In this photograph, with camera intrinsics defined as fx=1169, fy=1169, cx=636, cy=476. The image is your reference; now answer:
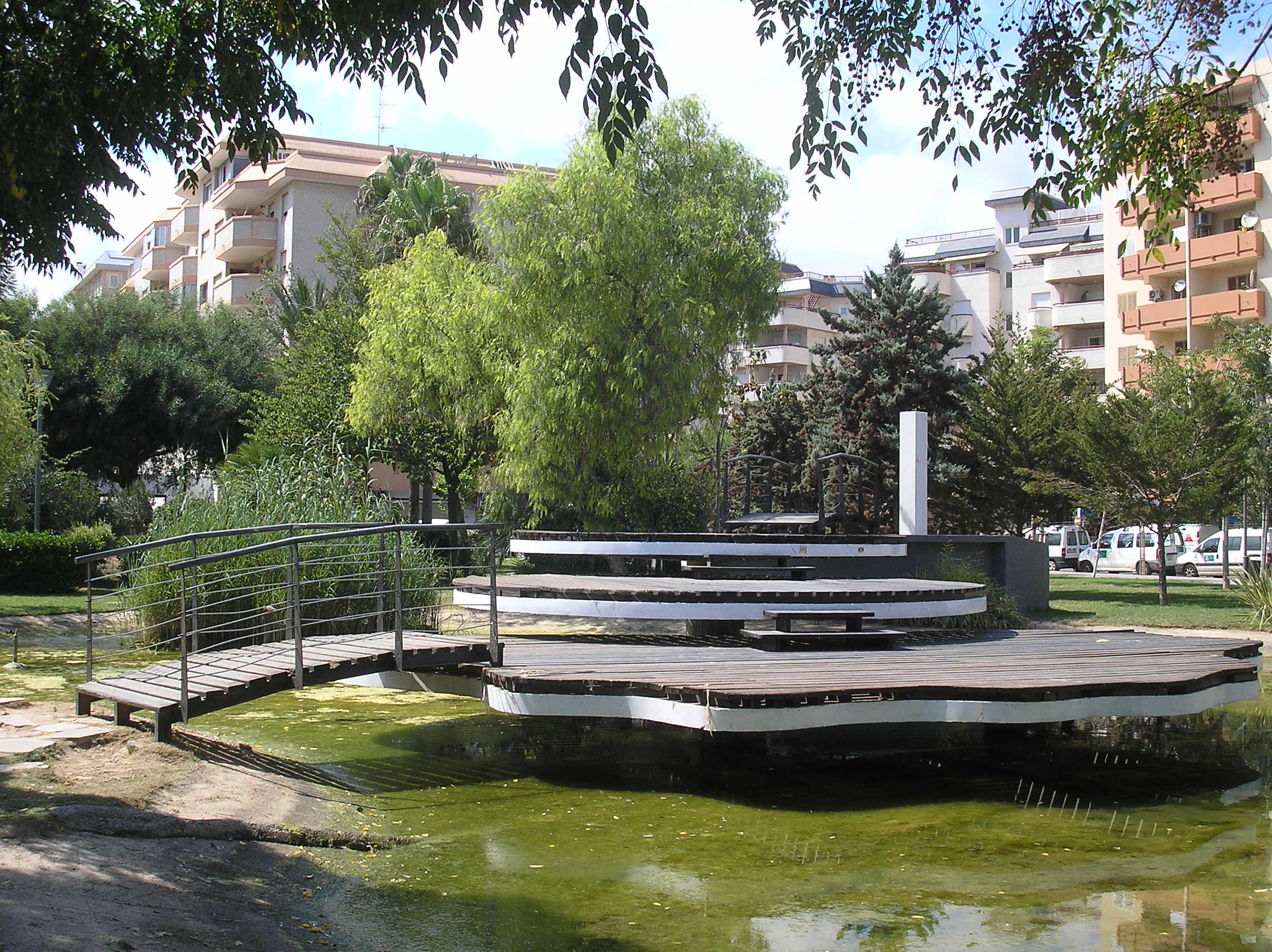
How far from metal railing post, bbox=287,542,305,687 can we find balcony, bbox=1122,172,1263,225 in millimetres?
39067

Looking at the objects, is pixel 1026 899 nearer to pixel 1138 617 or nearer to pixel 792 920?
pixel 792 920

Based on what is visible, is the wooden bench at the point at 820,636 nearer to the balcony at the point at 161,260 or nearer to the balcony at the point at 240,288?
the balcony at the point at 240,288

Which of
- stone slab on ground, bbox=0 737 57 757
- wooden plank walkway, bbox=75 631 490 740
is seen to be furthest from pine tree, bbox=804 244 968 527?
stone slab on ground, bbox=0 737 57 757

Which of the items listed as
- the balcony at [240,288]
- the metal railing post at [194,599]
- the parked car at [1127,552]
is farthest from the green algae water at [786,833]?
the balcony at [240,288]

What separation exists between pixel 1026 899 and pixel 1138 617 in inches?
642

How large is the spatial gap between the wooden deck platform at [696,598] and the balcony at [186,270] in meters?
55.9

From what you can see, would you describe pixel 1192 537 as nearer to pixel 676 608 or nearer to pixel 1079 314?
pixel 1079 314

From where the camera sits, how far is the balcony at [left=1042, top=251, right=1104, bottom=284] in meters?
59.3

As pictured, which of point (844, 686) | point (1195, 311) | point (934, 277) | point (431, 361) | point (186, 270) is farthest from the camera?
point (934, 277)

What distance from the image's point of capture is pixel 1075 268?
60.2m

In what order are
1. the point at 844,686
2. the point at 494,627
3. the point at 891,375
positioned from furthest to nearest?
the point at 891,375 < the point at 494,627 < the point at 844,686

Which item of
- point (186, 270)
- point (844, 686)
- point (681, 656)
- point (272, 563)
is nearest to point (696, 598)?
point (681, 656)

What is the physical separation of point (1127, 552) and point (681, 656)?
3731cm

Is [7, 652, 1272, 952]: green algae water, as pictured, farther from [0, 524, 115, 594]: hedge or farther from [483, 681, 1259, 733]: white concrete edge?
[0, 524, 115, 594]: hedge
